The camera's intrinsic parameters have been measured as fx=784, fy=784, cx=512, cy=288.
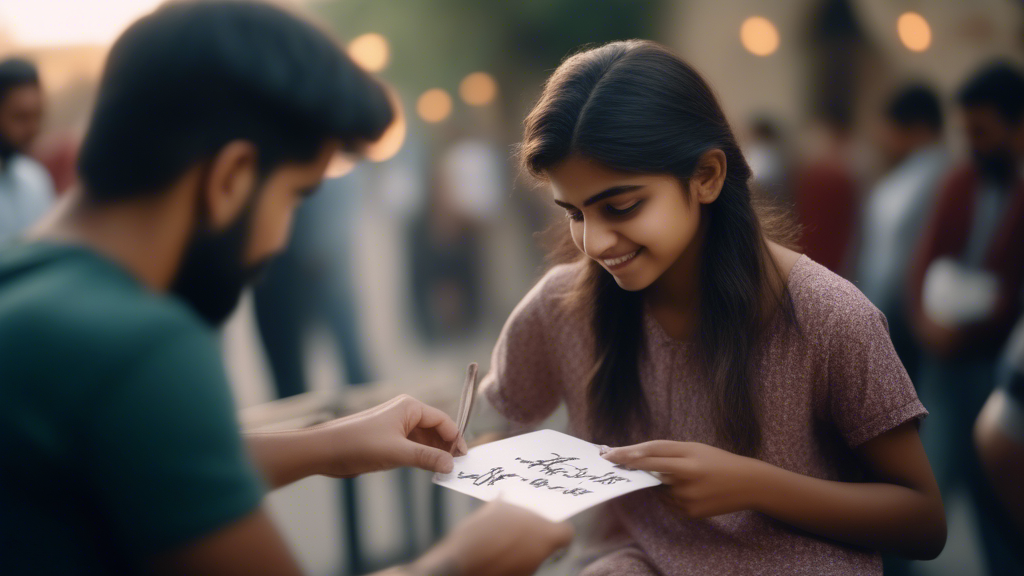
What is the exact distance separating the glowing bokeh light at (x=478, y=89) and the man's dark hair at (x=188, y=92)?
5099 millimetres

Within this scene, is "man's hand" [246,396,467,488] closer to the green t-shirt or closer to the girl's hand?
the girl's hand

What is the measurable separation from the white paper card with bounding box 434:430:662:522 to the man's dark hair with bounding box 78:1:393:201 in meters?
0.57

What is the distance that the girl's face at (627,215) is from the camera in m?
1.26

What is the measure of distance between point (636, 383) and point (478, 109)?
456cm

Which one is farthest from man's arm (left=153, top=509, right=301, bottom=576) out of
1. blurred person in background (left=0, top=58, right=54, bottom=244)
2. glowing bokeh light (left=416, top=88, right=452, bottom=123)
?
glowing bokeh light (left=416, top=88, right=452, bottom=123)

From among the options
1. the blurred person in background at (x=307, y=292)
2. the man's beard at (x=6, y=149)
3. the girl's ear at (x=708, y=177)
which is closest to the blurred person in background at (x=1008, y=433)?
the girl's ear at (x=708, y=177)

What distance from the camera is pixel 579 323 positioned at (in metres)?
1.56

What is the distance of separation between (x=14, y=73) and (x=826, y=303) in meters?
2.87

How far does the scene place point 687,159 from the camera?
1.29 meters

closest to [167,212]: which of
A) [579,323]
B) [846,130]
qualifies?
[579,323]

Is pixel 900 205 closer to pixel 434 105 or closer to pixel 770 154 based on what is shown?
pixel 770 154

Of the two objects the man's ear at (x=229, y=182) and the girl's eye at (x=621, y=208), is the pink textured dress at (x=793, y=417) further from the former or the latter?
the man's ear at (x=229, y=182)

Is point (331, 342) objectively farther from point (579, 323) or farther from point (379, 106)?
point (379, 106)

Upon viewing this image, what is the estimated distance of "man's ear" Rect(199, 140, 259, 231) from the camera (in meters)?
0.81
